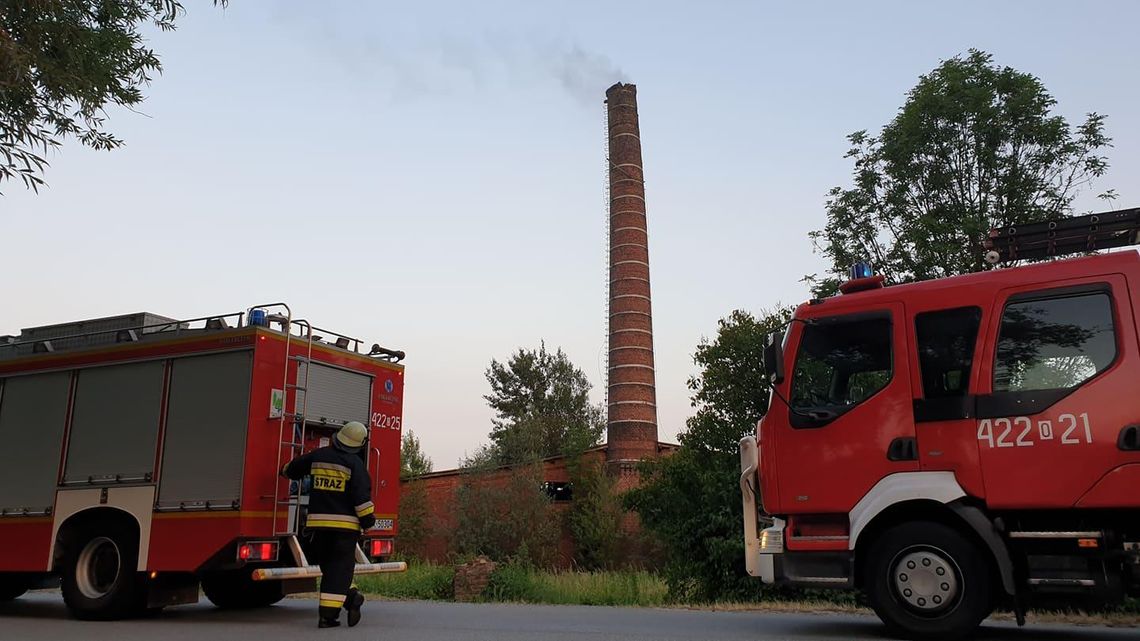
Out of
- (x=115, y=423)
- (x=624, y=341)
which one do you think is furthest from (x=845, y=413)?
(x=624, y=341)

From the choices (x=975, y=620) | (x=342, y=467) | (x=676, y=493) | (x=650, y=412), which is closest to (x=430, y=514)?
(x=650, y=412)

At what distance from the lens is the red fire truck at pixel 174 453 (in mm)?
8477

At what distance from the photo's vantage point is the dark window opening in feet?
129

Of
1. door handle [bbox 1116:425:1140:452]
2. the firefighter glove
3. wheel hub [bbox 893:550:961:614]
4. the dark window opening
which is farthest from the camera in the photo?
the dark window opening

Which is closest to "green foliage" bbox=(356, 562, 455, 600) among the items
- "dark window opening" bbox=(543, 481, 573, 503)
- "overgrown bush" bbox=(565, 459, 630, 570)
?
"overgrown bush" bbox=(565, 459, 630, 570)

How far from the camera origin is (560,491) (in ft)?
130

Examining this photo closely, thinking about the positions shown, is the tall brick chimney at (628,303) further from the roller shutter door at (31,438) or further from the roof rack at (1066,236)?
the roof rack at (1066,236)

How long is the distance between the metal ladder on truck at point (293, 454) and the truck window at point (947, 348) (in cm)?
552

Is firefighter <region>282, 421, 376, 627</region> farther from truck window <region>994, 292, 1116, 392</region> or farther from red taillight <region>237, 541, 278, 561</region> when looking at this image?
truck window <region>994, 292, 1116, 392</region>

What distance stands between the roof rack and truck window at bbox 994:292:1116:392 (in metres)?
0.86

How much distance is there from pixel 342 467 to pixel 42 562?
3724mm

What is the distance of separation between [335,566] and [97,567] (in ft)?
10.1

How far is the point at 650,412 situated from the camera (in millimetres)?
40938

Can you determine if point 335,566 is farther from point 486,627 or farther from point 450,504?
point 450,504
